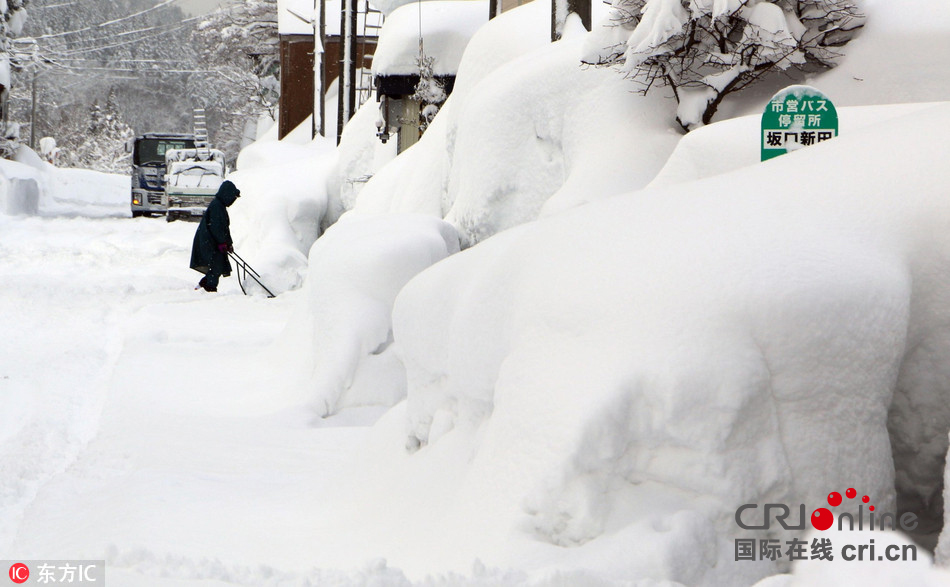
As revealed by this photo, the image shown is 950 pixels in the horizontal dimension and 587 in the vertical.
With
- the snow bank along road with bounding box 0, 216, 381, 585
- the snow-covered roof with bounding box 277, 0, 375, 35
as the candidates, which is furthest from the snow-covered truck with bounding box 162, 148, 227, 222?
the snow bank along road with bounding box 0, 216, 381, 585

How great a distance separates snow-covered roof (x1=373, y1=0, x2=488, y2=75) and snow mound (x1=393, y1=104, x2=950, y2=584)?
13.8m

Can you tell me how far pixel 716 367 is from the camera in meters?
3.10

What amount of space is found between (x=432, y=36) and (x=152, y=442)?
41.1 ft

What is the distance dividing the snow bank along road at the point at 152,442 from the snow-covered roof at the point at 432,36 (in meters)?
7.21

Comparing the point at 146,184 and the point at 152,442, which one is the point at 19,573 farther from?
the point at 146,184

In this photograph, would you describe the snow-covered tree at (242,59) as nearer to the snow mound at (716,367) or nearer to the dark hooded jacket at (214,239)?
the dark hooded jacket at (214,239)

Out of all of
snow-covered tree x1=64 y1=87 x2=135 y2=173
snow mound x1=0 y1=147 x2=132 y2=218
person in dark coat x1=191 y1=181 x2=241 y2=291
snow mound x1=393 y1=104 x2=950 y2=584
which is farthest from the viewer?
snow-covered tree x1=64 y1=87 x2=135 y2=173

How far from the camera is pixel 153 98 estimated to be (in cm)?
7756

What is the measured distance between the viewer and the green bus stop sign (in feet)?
17.1

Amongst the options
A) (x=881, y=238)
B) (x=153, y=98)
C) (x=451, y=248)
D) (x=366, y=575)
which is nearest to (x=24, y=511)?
(x=366, y=575)

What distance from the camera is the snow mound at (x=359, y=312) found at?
253 inches

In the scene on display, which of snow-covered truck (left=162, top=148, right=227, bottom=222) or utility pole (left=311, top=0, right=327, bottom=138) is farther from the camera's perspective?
utility pole (left=311, top=0, right=327, bottom=138)

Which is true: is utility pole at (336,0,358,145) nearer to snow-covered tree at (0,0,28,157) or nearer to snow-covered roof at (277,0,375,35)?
snow-covered roof at (277,0,375,35)

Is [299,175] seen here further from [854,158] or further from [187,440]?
[854,158]
